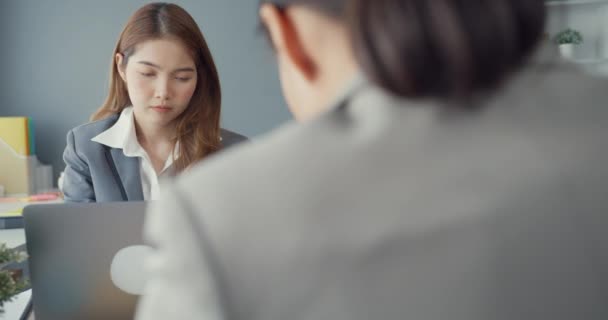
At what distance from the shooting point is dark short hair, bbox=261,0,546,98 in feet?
1.50

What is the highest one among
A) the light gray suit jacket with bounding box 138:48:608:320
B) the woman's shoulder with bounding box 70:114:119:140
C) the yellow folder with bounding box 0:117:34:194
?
the light gray suit jacket with bounding box 138:48:608:320

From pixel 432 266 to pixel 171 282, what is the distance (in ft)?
0.60

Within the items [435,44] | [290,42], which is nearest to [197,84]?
[290,42]

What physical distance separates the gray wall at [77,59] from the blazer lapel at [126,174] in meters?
2.29

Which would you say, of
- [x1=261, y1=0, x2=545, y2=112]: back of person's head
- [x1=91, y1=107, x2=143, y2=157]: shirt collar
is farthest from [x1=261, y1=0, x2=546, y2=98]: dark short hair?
[x1=91, y1=107, x2=143, y2=157]: shirt collar

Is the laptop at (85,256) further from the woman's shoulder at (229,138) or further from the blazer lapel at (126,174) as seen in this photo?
the woman's shoulder at (229,138)

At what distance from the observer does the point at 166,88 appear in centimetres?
195

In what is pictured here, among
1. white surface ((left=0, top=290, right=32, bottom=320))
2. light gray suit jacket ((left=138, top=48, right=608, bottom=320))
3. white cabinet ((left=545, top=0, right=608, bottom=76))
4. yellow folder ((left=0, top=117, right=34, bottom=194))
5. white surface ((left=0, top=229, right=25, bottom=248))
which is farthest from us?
white cabinet ((left=545, top=0, right=608, bottom=76))

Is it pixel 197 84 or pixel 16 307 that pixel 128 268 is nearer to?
pixel 16 307

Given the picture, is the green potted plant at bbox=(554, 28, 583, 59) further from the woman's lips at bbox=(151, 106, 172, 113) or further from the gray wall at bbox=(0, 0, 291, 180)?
the woman's lips at bbox=(151, 106, 172, 113)

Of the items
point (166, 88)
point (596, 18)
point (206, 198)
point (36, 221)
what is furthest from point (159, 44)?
point (596, 18)

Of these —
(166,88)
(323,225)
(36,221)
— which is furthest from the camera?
(166,88)

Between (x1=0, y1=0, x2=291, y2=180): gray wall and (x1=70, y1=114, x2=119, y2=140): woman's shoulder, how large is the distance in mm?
2176

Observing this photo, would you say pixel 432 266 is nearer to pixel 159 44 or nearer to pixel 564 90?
pixel 564 90
